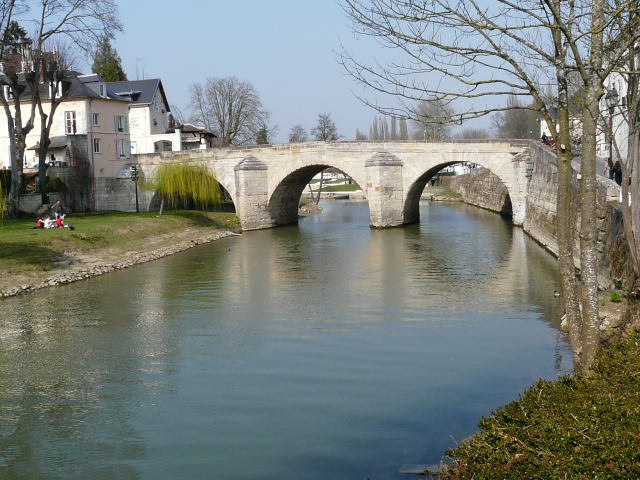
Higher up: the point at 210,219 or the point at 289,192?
the point at 289,192

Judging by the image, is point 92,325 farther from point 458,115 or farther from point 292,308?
point 458,115

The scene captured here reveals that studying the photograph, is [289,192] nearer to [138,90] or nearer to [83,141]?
[83,141]

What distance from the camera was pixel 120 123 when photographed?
43.4 metres

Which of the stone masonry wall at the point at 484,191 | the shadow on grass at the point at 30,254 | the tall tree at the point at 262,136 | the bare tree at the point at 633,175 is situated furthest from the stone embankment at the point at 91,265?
the tall tree at the point at 262,136

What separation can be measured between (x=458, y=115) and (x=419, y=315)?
9.07m

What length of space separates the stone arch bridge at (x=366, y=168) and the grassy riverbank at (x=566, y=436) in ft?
94.2

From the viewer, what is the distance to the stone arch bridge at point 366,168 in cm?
3538

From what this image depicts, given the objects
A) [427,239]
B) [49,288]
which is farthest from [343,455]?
[427,239]

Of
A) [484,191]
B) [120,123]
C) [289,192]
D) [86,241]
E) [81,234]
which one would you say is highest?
[120,123]

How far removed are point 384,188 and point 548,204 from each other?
34.5ft

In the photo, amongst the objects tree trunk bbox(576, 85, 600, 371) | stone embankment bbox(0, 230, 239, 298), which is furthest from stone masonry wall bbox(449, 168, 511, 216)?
tree trunk bbox(576, 85, 600, 371)

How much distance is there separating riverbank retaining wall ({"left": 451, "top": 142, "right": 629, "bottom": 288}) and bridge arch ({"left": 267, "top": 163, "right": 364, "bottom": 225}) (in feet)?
30.6

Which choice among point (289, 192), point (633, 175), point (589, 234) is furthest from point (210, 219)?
point (589, 234)

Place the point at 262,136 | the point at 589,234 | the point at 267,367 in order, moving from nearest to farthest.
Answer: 1. the point at 589,234
2. the point at 267,367
3. the point at 262,136
